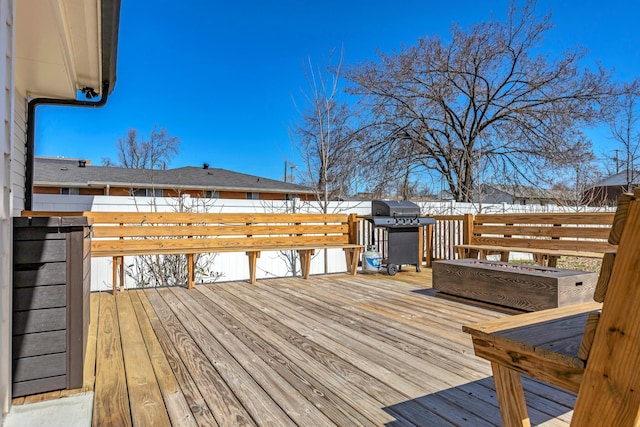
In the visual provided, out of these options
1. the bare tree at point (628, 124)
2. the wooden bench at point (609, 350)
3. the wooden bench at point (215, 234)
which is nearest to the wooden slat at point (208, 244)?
the wooden bench at point (215, 234)

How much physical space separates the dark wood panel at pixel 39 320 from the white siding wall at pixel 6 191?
0.34 ft

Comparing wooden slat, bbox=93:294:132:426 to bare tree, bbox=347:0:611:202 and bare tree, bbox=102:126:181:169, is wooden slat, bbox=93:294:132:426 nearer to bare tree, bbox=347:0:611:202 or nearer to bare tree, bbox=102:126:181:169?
bare tree, bbox=347:0:611:202

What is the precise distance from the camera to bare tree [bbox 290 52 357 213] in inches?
298

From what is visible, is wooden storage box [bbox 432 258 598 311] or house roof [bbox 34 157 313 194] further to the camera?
house roof [bbox 34 157 313 194]

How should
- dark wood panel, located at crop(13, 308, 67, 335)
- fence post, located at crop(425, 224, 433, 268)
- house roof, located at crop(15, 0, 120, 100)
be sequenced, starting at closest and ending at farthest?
1. dark wood panel, located at crop(13, 308, 67, 335)
2. house roof, located at crop(15, 0, 120, 100)
3. fence post, located at crop(425, 224, 433, 268)

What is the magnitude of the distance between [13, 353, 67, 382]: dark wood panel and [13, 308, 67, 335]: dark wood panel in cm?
15

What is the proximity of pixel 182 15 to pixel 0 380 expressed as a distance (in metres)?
11.7

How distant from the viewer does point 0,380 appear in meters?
1.63

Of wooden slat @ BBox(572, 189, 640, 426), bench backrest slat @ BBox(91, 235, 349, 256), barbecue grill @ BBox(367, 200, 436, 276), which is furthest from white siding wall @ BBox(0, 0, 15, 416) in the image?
barbecue grill @ BBox(367, 200, 436, 276)

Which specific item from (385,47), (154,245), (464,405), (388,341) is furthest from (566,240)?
(385,47)

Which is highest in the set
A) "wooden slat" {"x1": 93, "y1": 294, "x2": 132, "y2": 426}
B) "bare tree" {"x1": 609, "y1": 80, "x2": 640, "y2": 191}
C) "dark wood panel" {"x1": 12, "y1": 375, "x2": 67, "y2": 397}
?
"bare tree" {"x1": 609, "y1": 80, "x2": 640, "y2": 191}

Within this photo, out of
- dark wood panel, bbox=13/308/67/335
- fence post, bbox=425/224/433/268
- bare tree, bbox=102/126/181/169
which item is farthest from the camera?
bare tree, bbox=102/126/181/169

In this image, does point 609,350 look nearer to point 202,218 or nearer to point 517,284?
point 517,284

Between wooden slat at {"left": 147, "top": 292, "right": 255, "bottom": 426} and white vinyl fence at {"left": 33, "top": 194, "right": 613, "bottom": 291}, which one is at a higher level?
white vinyl fence at {"left": 33, "top": 194, "right": 613, "bottom": 291}
